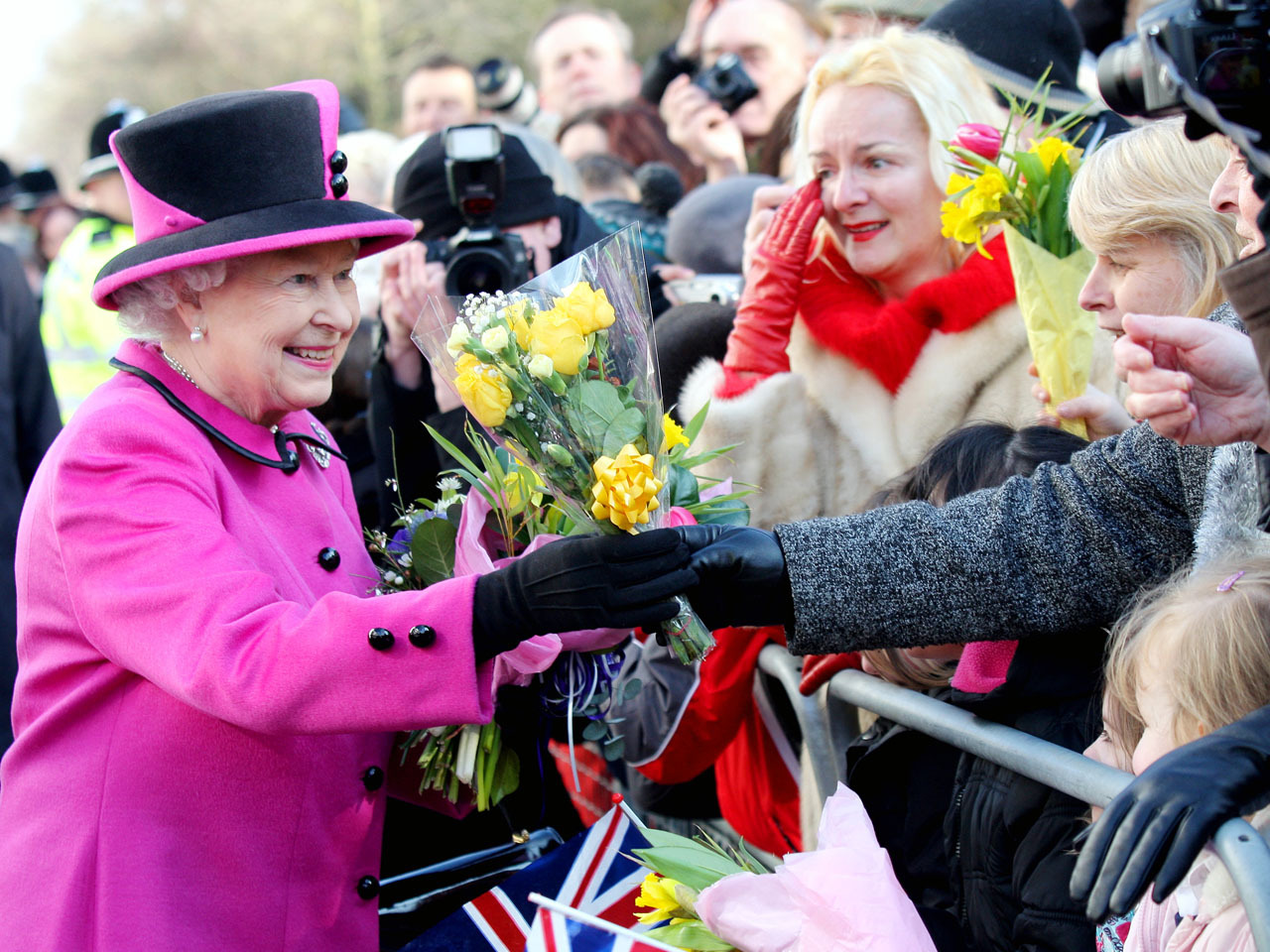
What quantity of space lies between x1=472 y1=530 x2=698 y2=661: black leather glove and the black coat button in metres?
0.06

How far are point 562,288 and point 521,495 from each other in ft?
1.29

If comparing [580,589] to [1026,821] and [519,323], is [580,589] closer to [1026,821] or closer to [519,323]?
[519,323]

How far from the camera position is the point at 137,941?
180 centimetres

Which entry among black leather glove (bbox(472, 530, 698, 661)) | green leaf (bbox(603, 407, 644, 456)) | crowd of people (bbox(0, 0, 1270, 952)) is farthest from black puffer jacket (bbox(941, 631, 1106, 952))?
green leaf (bbox(603, 407, 644, 456))

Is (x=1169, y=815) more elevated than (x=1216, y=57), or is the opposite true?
(x=1216, y=57)

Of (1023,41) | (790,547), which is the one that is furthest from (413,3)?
(790,547)

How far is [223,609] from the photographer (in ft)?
5.64

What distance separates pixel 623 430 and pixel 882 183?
1416 mm

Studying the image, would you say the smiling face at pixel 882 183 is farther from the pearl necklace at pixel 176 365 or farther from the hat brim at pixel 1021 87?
the pearl necklace at pixel 176 365

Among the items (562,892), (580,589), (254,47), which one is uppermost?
(254,47)

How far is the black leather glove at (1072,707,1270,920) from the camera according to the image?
1178mm

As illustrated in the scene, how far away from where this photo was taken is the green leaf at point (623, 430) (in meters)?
1.77

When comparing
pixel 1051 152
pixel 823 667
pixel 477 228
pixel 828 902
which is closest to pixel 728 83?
pixel 477 228

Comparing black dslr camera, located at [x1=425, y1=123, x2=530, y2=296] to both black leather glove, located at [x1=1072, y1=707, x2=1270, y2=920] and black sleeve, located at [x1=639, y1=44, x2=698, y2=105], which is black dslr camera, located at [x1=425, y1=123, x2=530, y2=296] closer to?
black leather glove, located at [x1=1072, y1=707, x2=1270, y2=920]
